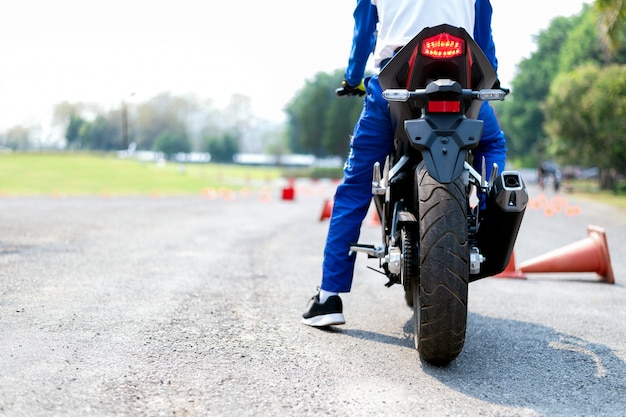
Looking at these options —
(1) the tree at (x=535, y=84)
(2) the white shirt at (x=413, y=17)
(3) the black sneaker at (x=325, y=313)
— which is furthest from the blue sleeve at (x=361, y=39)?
(1) the tree at (x=535, y=84)

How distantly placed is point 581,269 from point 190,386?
4.79 meters

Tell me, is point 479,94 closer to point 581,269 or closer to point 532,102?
point 581,269

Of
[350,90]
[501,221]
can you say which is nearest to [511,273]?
[350,90]

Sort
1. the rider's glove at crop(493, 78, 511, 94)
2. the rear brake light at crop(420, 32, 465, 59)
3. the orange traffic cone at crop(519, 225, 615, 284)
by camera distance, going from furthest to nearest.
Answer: the orange traffic cone at crop(519, 225, 615, 284) < the rider's glove at crop(493, 78, 511, 94) < the rear brake light at crop(420, 32, 465, 59)

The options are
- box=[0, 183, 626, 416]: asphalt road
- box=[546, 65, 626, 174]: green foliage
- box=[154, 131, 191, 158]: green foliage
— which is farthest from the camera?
box=[154, 131, 191, 158]: green foliage

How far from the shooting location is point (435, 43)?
10.4 feet

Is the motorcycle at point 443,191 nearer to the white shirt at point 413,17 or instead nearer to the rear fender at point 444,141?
the rear fender at point 444,141

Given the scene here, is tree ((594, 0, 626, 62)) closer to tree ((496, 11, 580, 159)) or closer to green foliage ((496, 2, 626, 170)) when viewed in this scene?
green foliage ((496, 2, 626, 170))

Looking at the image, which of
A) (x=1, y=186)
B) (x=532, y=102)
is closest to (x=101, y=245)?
(x=1, y=186)

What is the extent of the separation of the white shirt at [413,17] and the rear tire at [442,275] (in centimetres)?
88

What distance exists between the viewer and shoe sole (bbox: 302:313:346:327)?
12.8 ft

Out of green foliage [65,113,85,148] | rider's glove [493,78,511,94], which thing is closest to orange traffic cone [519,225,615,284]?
rider's glove [493,78,511,94]

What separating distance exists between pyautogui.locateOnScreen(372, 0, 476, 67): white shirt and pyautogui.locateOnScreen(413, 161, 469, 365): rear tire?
2.90 ft

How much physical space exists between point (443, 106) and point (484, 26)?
839mm
